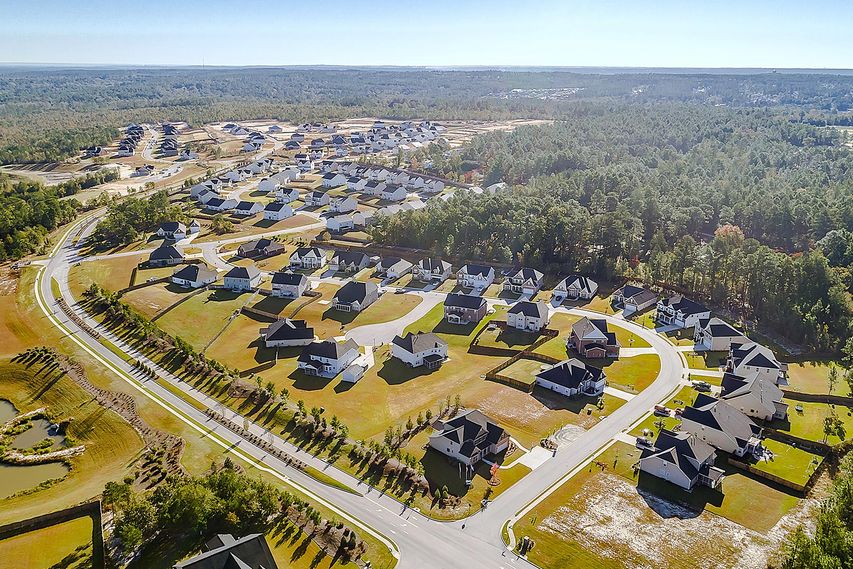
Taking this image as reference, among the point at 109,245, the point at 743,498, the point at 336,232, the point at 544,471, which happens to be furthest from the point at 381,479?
the point at 109,245

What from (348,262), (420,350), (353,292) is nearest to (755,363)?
(420,350)

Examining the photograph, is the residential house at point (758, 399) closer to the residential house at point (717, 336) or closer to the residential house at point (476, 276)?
the residential house at point (717, 336)

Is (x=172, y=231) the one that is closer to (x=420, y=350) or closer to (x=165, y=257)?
(x=165, y=257)

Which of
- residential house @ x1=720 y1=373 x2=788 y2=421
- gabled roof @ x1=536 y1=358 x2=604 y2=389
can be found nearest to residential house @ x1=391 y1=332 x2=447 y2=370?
gabled roof @ x1=536 y1=358 x2=604 y2=389

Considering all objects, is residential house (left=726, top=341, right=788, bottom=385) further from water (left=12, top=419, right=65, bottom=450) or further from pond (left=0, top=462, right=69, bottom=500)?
water (left=12, top=419, right=65, bottom=450)

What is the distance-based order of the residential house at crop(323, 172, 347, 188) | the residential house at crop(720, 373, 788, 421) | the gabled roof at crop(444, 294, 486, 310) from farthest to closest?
the residential house at crop(323, 172, 347, 188)
the gabled roof at crop(444, 294, 486, 310)
the residential house at crop(720, 373, 788, 421)
